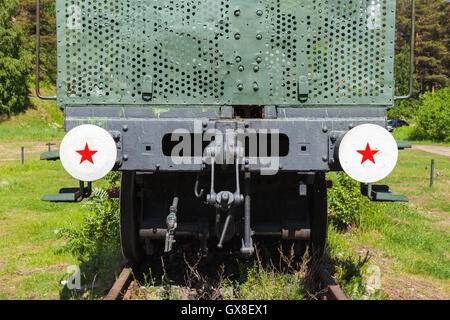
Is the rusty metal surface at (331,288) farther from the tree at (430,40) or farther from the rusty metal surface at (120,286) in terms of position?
the tree at (430,40)

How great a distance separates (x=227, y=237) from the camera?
12.1ft

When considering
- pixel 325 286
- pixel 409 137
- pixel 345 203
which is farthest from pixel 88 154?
pixel 409 137

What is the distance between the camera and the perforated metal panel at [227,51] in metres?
3.46

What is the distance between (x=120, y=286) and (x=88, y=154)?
1374mm

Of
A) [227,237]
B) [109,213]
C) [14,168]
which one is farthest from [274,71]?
[14,168]

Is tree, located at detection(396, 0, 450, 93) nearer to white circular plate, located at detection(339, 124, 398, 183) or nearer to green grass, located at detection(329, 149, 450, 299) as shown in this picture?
green grass, located at detection(329, 149, 450, 299)

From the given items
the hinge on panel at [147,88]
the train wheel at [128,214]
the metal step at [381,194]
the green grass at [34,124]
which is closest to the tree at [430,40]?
the green grass at [34,124]

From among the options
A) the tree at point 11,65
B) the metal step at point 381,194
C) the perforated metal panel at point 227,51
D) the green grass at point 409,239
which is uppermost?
the tree at point 11,65

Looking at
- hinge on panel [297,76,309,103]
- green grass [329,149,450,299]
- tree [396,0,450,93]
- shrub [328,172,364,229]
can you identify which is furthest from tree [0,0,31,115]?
A: hinge on panel [297,76,309,103]

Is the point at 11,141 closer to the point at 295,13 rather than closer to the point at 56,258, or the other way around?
the point at 56,258

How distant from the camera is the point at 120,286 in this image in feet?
12.8

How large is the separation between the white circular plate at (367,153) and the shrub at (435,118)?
2571cm

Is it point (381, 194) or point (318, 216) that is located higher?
point (381, 194)

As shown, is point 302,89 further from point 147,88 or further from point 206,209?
point 206,209
